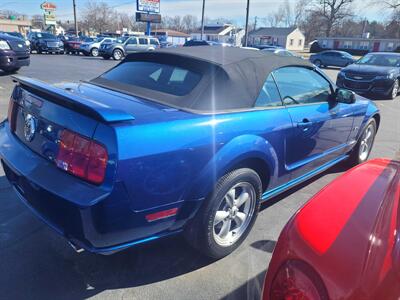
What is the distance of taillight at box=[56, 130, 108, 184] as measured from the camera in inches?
76.0

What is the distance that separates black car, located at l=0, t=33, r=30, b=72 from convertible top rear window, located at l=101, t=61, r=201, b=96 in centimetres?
849

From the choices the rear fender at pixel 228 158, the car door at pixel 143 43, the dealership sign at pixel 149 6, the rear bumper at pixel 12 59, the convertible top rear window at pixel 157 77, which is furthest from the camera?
the dealership sign at pixel 149 6

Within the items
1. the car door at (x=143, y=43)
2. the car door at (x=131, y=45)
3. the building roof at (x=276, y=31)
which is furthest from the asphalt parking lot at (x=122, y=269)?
the building roof at (x=276, y=31)

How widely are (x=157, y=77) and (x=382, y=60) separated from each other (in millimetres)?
12476

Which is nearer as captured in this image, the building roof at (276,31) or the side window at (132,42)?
the side window at (132,42)

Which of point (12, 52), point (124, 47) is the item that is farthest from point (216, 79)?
point (124, 47)

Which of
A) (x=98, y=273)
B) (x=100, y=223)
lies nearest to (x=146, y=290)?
(x=98, y=273)

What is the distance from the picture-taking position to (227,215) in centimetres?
271

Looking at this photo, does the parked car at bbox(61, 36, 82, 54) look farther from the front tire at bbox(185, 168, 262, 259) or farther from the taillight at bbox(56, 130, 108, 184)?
the taillight at bbox(56, 130, 108, 184)

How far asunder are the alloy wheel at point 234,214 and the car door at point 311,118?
59cm

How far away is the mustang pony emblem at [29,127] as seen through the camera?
7.98 feet

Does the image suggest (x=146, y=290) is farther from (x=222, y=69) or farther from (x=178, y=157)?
(x=222, y=69)

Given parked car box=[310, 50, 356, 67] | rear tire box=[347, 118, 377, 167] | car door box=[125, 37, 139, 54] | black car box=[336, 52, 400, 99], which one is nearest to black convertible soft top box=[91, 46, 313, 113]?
rear tire box=[347, 118, 377, 167]

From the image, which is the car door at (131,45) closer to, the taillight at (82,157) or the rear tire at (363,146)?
the rear tire at (363,146)
